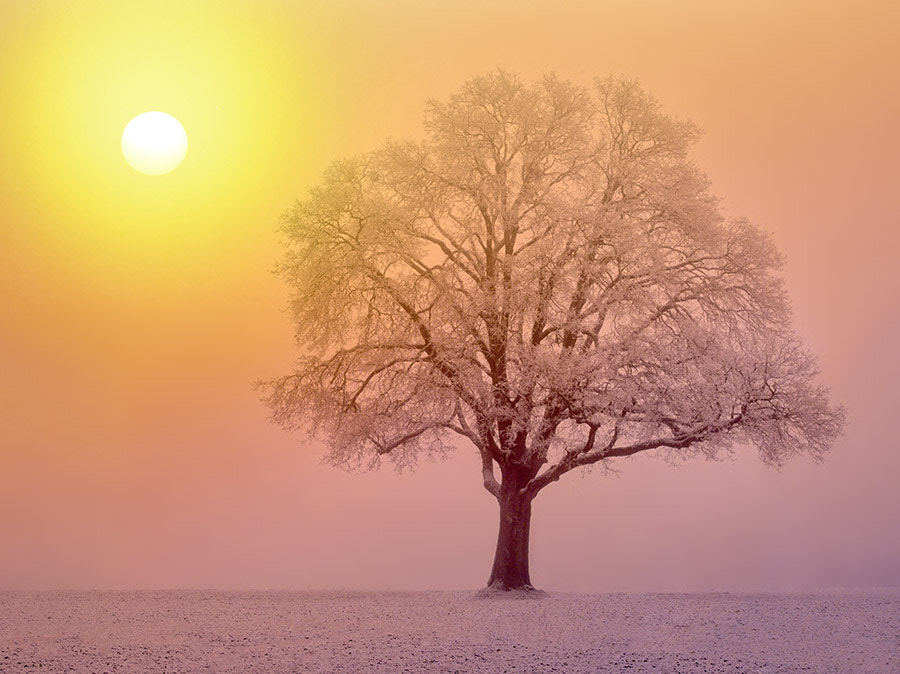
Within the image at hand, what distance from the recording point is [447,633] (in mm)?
10227

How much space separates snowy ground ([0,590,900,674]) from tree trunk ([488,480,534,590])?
2.23ft

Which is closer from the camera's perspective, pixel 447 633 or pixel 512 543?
pixel 447 633

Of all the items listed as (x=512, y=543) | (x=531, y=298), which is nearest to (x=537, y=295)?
(x=531, y=298)

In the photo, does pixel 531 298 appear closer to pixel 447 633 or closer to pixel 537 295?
pixel 537 295

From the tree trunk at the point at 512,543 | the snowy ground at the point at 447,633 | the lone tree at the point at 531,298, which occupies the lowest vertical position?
the snowy ground at the point at 447,633

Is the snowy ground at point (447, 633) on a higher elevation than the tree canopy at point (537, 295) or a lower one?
lower

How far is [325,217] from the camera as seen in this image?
14.0 metres

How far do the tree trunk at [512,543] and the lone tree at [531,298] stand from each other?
3 cm

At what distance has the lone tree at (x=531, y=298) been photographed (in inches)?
523

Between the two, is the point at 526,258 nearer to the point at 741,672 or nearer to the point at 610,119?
the point at 610,119

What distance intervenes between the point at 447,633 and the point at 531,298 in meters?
4.76

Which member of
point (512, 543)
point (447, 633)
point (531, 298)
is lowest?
point (447, 633)

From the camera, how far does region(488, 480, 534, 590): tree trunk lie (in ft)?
45.3

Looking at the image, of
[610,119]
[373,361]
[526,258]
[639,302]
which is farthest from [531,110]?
[373,361]
